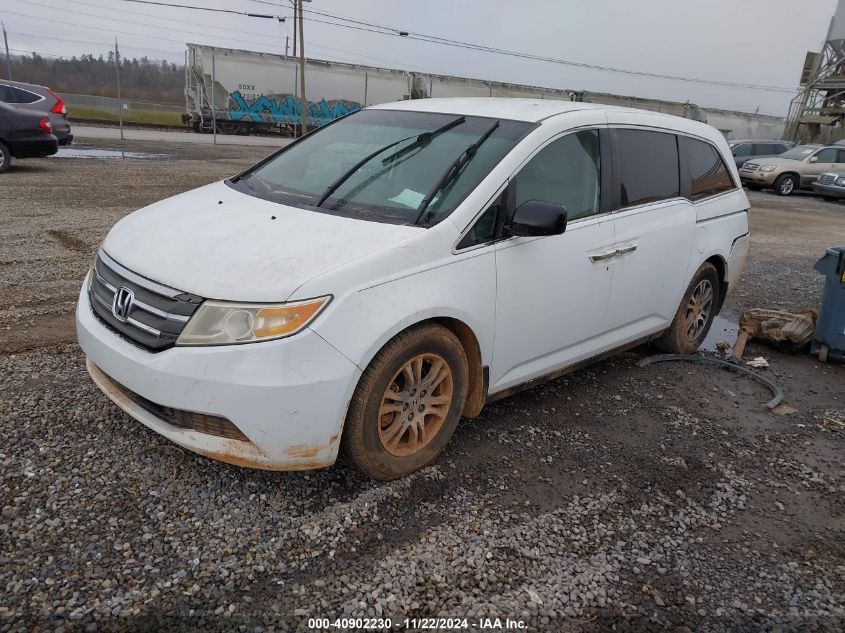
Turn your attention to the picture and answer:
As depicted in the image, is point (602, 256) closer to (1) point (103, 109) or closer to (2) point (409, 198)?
(2) point (409, 198)

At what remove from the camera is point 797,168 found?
67.1ft

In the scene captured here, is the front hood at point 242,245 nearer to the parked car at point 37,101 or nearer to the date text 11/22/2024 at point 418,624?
the date text 11/22/2024 at point 418,624

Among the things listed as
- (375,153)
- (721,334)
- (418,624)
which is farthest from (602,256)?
(721,334)

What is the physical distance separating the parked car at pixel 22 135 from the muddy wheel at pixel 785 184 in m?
20.1

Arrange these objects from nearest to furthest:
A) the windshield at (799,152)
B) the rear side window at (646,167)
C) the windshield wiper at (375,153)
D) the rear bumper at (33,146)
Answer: the windshield wiper at (375,153)
the rear side window at (646,167)
the rear bumper at (33,146)
the windshield at (799,152)

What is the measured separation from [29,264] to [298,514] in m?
4.76

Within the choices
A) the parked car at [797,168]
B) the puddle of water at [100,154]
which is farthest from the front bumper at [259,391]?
the parked car at [797,168]

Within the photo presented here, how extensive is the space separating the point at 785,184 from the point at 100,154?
66.3 ft

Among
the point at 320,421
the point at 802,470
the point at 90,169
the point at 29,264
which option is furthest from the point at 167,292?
the point at 90,169

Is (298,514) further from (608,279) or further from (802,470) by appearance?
(802,470)

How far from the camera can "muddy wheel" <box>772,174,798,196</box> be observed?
811 inches

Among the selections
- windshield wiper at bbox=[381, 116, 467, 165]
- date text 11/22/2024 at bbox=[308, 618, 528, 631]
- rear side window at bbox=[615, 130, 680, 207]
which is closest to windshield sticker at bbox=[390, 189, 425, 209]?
windshield wiper at bbox=[381, 116, 467, 165]

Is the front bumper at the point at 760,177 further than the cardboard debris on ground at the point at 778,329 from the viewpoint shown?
Yes

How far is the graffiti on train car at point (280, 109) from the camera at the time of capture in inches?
1248
